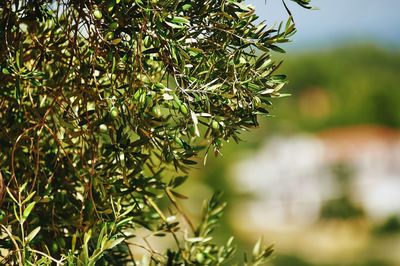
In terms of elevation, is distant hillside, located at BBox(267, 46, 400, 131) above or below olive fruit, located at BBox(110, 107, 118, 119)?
below

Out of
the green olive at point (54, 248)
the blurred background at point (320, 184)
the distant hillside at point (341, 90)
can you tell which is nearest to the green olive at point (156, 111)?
the green olive at point (54, 248)

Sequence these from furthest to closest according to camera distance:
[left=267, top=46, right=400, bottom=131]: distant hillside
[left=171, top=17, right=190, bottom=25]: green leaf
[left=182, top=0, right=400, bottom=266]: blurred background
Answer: [left=267, top=46, right=400, bottom=131]: distant hillside
[left=182, top=0, right=400, bottom=266]: blurred background
[left=171, top=17, right=190, bottom=25]: green leaf

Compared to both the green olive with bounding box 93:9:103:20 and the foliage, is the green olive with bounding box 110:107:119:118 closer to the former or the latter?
the foliage

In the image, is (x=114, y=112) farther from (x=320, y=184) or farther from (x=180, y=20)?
(x=320, y=184)

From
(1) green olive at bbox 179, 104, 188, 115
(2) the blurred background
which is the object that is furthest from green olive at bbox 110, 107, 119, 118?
(2) the blurred background

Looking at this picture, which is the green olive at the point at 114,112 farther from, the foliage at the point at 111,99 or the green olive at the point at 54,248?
the green olive at the point at 54,248

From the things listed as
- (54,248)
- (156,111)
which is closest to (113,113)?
(156,111)

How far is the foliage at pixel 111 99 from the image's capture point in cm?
158

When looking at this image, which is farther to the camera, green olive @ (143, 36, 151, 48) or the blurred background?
the blurred background

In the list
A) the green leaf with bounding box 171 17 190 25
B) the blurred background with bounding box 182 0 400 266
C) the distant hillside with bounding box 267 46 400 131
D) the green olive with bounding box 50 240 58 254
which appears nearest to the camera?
the green leaf with bounding box 171 17 190 25

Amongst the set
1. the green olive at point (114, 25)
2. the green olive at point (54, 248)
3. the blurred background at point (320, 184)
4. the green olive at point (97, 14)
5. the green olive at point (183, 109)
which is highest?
the green olive at point (97, 14)

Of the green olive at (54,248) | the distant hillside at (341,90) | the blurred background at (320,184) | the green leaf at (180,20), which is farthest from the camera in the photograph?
the distant hillside at (341,90)

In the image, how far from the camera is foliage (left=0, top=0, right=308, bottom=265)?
1585 millimetres

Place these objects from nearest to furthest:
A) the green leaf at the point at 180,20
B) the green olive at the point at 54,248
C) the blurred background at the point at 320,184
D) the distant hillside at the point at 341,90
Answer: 1. the green leaf at the point at 180,20
2. the green olive at the point at 54,248
3. the blurred background at the point at 320,184
4. the distant hillside at the point at 341,90
